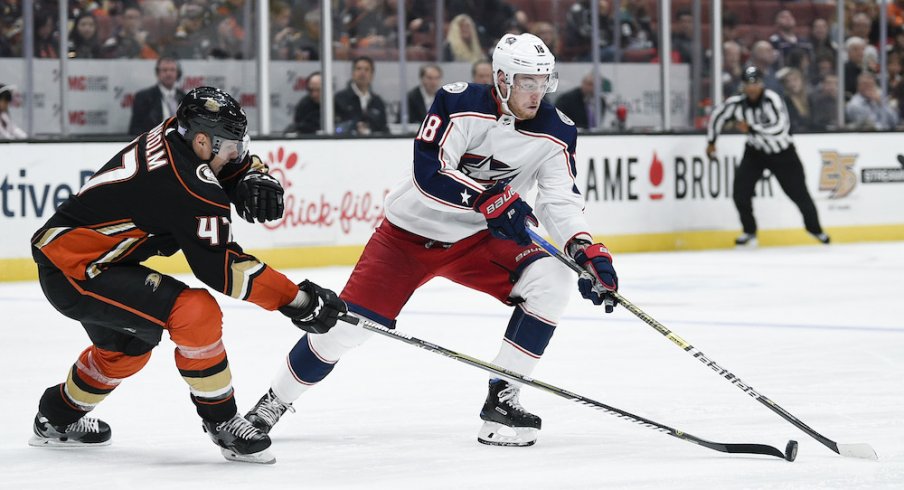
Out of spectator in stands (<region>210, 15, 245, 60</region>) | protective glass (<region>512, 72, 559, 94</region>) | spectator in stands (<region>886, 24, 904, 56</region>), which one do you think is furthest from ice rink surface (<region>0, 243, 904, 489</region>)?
spectator in stands (<region>886, 24, 904, 56</region>)

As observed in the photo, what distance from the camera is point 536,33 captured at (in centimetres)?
957

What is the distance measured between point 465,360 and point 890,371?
1.78m

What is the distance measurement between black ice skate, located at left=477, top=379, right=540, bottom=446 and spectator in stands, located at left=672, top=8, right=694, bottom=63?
22.0 feet

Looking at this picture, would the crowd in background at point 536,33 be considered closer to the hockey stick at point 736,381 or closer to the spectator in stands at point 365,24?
the spectator in stands at point 365,24

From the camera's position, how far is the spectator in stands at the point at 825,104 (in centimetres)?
1039

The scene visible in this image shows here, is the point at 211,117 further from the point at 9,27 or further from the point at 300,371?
the point at 9,27

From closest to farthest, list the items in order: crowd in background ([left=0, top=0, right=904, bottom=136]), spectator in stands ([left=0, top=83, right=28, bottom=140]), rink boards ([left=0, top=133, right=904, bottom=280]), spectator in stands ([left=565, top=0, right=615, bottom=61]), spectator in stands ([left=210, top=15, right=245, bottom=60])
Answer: rink boards ([left=0, top=133, right=904, bottom=280]) < spectator in stands ([left=0, top=83, right=28, bottom=140]) < crowd in background ([left=0, top=0, right=904, bottom=136]) < spectator in stands ([left=210, top=15, right=245, bottom=60]) < spectator in stands ([left=565, top=0, right=615, bottom=61])

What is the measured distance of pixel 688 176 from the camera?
9.58 m

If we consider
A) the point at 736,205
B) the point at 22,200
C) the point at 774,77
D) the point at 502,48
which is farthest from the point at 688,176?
the point at 502,48

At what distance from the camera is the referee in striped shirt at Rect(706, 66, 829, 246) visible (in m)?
9.48

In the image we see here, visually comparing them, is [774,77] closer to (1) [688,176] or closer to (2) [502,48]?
(1) [688,176]

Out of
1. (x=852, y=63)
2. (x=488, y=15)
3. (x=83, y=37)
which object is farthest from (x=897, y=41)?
(x=83, y=37)

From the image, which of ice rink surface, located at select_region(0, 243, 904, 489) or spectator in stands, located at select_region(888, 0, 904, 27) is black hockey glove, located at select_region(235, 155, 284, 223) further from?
spectator in stands, located at select_region(888, 0, 904, 27)

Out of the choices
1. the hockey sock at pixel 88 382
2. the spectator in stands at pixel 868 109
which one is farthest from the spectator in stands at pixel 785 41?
the hockey sock at pixel 88 382
